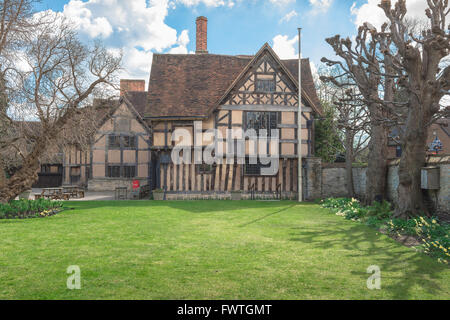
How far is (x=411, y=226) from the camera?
28.8 feet

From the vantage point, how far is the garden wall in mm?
9297

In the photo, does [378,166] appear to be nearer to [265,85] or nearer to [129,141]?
[265,85]

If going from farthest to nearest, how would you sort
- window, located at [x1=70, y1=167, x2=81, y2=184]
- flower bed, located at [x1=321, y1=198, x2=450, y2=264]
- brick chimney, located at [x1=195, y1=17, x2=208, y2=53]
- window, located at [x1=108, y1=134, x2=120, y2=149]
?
window, located at [x1=70, y1=167, x2=81, y2=184], window, located at [x1=108, y1=134, x2=120, y2=149], brick chimney, located at [x1=195, y1=17, x2=208, y2=53], flower bed, located at [x1=321, y1=198, x2=450, y2=264]

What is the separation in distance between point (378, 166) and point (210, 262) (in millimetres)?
10113

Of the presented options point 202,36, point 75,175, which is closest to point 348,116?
point 202,36

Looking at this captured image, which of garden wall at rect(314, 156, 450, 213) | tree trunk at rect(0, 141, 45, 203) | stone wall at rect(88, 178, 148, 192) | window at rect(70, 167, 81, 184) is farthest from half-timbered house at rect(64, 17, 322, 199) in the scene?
window at rect(70, 167, 81, 184)

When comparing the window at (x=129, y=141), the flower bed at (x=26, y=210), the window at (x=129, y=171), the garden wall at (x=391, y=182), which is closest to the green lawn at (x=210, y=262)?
the flower bed at (x=26, y=210)

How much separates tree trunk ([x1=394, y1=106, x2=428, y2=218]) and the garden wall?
38 cm

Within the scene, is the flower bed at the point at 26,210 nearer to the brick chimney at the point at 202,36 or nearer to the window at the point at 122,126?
the window at the point at 122,126

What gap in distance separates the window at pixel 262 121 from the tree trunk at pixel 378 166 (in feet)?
19.9

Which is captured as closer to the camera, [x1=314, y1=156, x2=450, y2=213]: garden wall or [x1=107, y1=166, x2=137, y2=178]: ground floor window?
[x1=314, y1=156, x2=450, y2=213]: garden wall

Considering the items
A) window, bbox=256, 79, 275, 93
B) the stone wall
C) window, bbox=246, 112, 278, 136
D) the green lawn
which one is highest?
window, bbox=256, 79, 275, 93

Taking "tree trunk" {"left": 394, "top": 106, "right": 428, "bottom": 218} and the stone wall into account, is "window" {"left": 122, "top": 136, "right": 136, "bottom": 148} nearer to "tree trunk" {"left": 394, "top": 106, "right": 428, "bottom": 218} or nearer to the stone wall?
the stone wall

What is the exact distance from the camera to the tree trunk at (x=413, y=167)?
32.5 feet
